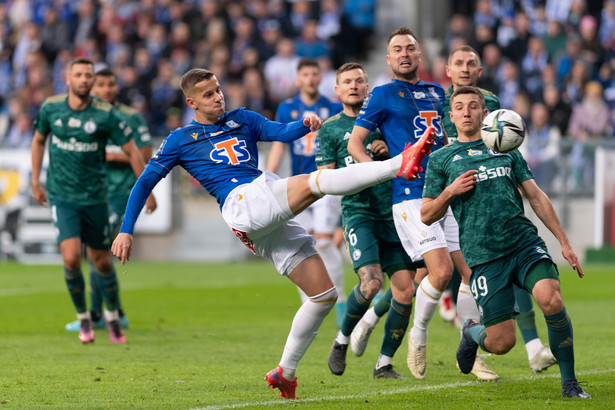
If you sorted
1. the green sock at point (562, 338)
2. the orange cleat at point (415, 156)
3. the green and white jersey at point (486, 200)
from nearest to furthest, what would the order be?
the orange cleat at point (415, 156), the green sock at point (562, 338), the green and white jersey at point (486, 200)

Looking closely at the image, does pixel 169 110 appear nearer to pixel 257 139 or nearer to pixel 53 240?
pixel 53 240

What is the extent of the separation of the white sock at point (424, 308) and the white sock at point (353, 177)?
1737mm

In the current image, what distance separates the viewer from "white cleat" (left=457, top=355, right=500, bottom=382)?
7586mm

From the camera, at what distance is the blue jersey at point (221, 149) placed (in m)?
7.00

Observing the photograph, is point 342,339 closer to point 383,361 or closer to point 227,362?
point 383,361

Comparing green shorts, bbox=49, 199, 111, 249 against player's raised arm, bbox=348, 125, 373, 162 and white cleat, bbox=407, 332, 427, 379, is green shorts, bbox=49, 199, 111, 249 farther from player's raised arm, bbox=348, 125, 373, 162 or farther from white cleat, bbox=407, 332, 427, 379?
white cleat, bbox=407, 332, 427, 379

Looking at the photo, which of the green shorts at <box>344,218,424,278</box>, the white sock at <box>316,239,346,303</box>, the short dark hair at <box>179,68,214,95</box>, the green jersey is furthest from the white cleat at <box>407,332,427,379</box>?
the white sock at <box>316,239,346,303</box>

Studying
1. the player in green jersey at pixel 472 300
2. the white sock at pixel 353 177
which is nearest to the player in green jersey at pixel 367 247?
the player in green jersey at pixel 472 300

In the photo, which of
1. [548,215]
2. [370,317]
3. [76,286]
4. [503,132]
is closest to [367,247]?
[370,317]

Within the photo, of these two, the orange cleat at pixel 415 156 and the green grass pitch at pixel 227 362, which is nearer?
the orange cleat at pixel 415 156

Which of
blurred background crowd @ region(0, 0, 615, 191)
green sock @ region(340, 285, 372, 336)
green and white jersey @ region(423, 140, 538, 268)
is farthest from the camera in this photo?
blurred background crowd @ region(0, 0, 615, 191)

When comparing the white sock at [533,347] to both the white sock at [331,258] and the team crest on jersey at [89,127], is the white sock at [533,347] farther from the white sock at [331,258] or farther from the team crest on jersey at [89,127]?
the team crest on jersey at [89,127]

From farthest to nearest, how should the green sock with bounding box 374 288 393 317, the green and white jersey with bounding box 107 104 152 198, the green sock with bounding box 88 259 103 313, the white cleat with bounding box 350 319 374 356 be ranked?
the green and white jersey with bounding box 107 104 152 198 → the green sock with bounding box 88 259 103 313 → the green sock with bounding box 374 288 393 317 → the white cleat with bounding box 350 319 374 356

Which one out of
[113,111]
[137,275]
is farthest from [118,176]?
[137,275]
